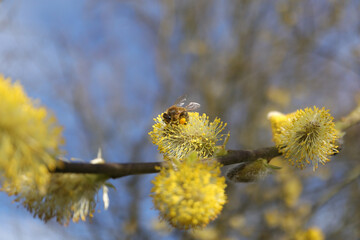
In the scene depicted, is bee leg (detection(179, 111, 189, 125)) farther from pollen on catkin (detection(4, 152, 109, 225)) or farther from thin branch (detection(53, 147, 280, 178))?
pollen on catkin (detection(4, 152, 109, 225))

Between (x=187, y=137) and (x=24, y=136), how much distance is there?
0.73m

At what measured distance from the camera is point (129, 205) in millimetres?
5512

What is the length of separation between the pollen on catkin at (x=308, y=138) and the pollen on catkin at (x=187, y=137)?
A: 0.29 metres

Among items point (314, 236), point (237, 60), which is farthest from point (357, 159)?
point (237, 60)

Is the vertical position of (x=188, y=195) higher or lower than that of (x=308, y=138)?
lower

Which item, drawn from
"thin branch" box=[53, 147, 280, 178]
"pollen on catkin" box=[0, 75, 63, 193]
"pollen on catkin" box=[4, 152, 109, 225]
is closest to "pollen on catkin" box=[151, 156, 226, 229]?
"thin branch" box=[53, 147, 280, 178]

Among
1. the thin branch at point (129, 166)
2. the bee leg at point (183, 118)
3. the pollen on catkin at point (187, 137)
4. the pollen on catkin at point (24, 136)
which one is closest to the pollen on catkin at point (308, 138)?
the thin branch at point (129, 166)

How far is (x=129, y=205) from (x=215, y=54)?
10.5 feet

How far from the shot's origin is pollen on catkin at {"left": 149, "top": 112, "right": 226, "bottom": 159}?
1.36 m

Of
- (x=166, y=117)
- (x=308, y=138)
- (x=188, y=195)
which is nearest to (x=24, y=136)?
(x=188, y=195)

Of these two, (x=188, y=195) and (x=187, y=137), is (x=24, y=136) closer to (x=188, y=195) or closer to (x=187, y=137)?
(x=188, y=195)

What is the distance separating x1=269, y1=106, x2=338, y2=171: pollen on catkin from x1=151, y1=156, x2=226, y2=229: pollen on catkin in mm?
413

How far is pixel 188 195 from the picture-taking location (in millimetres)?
1014

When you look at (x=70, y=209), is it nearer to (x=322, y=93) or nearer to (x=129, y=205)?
(x=129, y=205)
